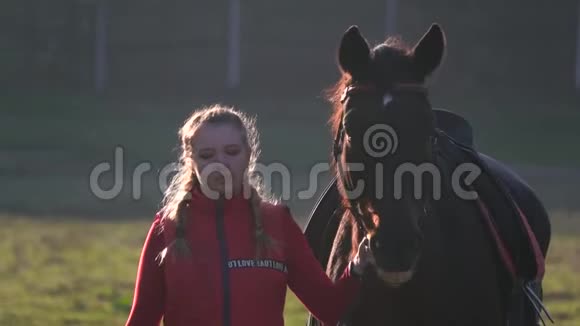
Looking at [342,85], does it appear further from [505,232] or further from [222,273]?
[505,232]

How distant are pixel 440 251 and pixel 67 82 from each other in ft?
79.0

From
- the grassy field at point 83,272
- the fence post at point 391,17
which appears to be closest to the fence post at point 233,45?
the fence post at point 391,17

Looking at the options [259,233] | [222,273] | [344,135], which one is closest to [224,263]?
[222,273]

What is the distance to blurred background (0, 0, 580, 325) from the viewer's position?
20.8m

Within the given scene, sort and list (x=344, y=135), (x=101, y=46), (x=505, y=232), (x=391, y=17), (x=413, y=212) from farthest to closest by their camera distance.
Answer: (x=101, y=46) → (x=391, y=17) → (x=505, y=232) → (x=344, y=135) → (x=413, y=212)

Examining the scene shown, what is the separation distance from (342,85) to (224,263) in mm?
682

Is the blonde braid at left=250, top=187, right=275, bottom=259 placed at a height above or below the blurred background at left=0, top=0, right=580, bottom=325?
below

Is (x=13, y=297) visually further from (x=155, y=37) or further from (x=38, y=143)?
(x=155, y=37)

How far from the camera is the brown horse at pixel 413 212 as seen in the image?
3.42 metres

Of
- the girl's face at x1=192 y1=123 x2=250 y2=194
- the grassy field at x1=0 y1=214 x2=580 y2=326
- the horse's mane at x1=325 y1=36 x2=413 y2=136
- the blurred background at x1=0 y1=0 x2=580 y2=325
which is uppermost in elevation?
the blurred background at x1=0 y1=0 x2=580 y2=325

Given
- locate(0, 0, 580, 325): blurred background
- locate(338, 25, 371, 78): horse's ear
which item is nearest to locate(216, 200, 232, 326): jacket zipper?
locate(338, 25, 371, 78): horse's ear

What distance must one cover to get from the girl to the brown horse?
0.73 feet

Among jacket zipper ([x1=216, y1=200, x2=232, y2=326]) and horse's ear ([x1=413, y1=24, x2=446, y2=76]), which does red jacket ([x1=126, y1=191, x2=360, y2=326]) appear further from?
horse's ear ([x1=413, y1=24, x2=446, y2=76])

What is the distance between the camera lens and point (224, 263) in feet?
12.0
